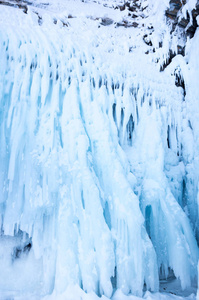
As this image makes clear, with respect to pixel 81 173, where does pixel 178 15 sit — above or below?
above

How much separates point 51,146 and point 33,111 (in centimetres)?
74

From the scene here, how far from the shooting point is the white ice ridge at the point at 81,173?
390 cm

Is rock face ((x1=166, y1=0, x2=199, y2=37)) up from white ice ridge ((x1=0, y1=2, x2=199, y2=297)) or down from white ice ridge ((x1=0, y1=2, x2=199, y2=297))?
up

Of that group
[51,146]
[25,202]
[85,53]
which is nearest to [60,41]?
[85,53]

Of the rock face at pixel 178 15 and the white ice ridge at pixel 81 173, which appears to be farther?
the rock face at pixel 178 15

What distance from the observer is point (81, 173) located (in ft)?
13.9

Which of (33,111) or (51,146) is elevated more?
(33,111)

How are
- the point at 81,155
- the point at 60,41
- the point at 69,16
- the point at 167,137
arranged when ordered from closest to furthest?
the point at 81,155 < the point at 60,41 < the point at 69,16 < the point at 167,137

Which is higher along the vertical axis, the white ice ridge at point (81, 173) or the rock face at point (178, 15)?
the rock face at point (178, 15)

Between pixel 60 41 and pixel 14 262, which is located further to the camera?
pixel 60 41

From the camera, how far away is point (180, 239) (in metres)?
4.49

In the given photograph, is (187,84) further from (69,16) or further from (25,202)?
(25,202)

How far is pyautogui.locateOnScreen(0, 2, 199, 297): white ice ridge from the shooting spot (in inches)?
153

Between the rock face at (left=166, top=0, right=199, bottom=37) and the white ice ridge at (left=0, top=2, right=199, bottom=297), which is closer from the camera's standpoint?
the white ice ridge at (left=0, top=2, right=199, bottom=297)
